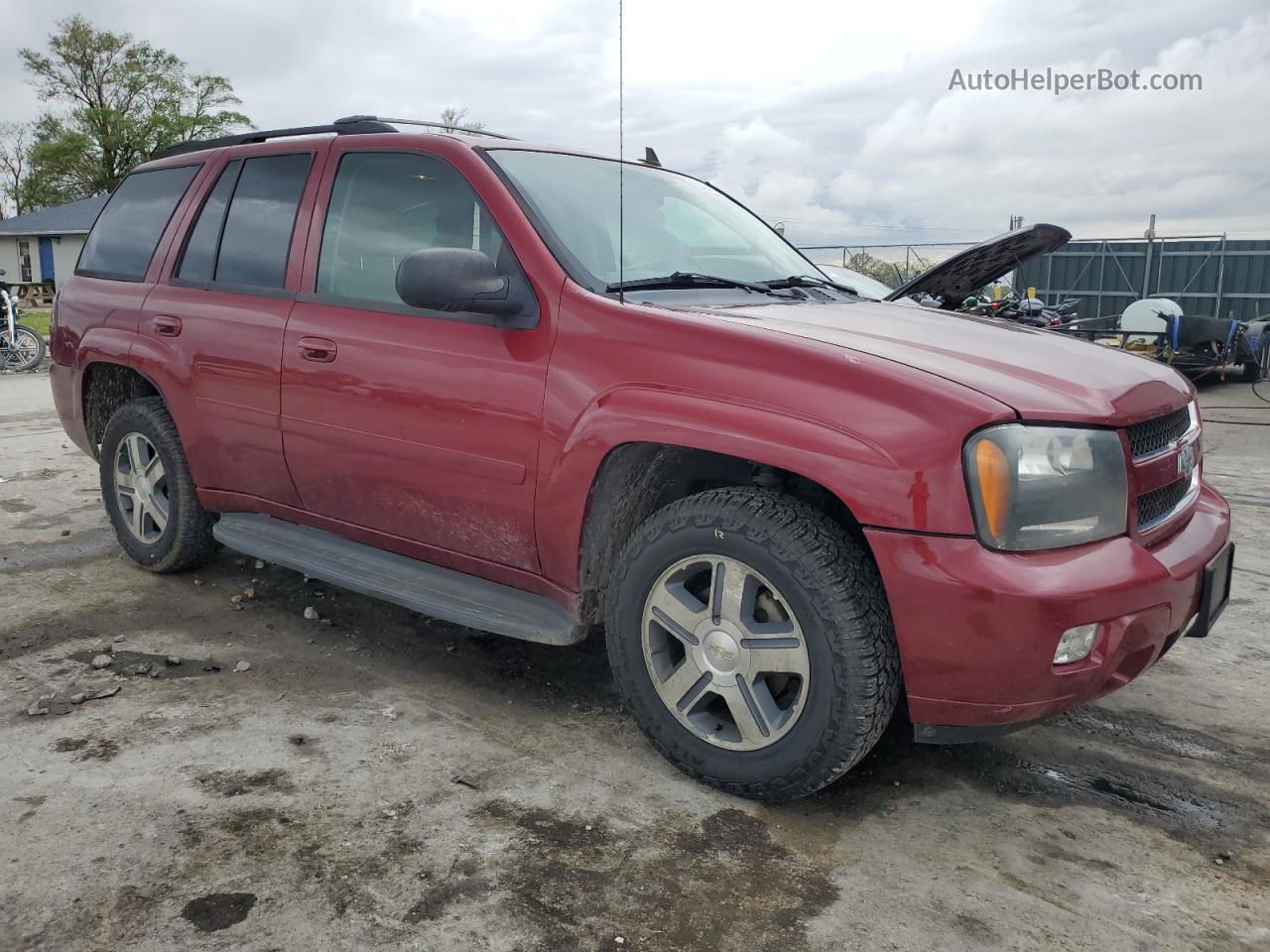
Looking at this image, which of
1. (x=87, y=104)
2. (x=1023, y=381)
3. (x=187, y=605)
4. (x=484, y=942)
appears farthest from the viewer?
(x=87, y=104)

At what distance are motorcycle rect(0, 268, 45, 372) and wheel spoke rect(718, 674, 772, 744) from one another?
49.0ft

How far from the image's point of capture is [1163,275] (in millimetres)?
18562

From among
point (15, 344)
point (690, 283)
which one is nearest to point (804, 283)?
point (690, 283)

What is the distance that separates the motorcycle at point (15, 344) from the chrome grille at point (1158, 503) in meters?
15.5

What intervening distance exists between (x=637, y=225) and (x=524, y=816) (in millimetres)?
1900

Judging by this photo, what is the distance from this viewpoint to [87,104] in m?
50.8

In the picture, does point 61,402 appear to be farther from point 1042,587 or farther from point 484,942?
point 1042,587

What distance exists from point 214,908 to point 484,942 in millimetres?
593

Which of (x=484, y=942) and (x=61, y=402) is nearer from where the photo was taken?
(x=484, y=942)

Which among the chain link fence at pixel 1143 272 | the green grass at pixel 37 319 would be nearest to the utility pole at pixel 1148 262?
the chain link fence at pixel 1143 272

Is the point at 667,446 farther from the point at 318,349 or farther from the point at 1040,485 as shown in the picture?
the point at 318,349

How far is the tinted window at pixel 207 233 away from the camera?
13.5 ft

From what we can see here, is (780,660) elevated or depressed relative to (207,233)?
depressed

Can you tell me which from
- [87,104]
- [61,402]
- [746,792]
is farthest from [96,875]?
[87,104]
